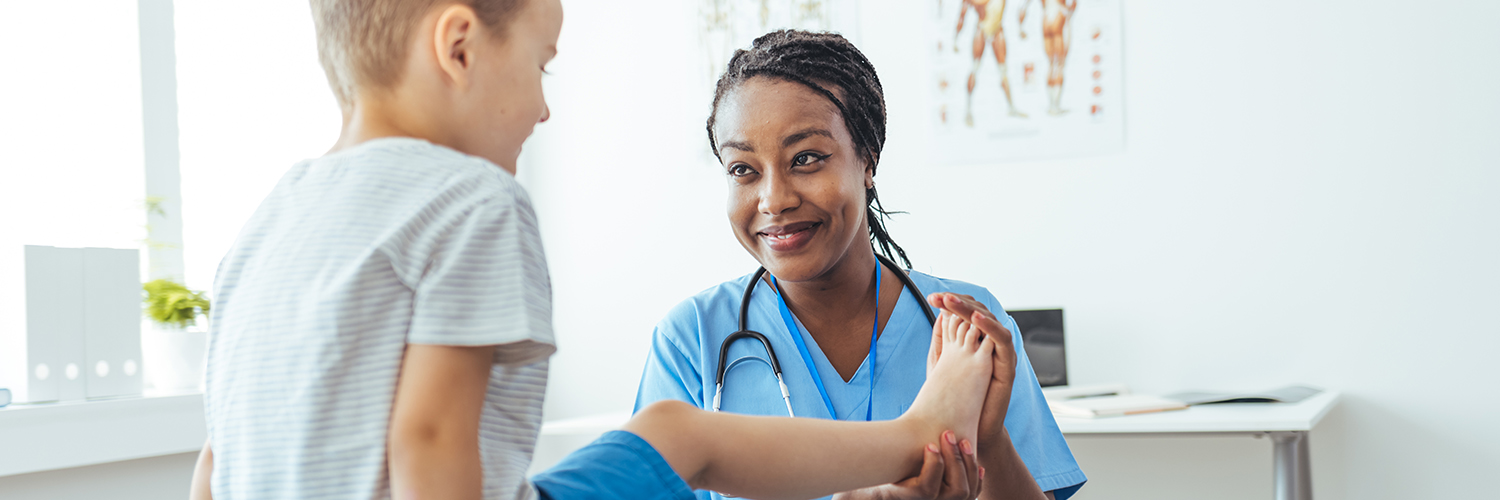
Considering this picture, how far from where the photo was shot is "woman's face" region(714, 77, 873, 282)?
1181mm

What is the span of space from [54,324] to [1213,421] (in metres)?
2.16

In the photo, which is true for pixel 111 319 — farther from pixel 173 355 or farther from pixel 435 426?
pixel 435 426

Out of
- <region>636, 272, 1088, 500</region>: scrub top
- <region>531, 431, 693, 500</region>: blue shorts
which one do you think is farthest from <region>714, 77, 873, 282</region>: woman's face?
<region>531, 431, 693, 500</region>: blue shorts

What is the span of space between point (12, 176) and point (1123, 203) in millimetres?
2461

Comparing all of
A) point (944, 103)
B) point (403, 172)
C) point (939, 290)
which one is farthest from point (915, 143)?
point (403, 172)

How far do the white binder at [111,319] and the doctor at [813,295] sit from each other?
1.29m

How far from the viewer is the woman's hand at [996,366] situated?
1.07m

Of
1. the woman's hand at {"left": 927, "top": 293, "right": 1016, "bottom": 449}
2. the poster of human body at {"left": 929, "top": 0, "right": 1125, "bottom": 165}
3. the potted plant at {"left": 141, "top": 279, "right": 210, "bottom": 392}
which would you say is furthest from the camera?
the poster of human body at {"left": 929, "top": 0, "right": 1125, "bottom": 165}

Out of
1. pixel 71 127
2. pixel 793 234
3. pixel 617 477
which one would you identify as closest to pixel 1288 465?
pixel 793 234

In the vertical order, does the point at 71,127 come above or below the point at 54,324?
above

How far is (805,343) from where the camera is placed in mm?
1276

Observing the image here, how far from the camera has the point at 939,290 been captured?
135 cm

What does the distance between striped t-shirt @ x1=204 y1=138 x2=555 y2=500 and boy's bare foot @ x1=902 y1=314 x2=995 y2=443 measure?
0.48 meters

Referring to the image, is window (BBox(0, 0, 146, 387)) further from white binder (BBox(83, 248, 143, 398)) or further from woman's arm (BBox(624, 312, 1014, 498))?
woman's arm (BBox(624, 312, 1014, 498))
